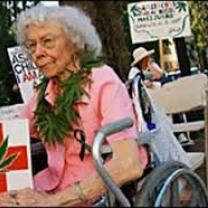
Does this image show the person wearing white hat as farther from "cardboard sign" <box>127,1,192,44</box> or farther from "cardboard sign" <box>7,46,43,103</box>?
"cardboard sign" <box>7,46,43,103</box>

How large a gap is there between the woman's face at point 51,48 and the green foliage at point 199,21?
27.3 feet

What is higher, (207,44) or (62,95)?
(62,95)

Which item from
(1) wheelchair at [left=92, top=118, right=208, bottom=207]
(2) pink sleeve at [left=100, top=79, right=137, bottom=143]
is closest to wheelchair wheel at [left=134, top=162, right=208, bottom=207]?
(1) wheelchair at [left=92, top=118, right=208, bottom=207]

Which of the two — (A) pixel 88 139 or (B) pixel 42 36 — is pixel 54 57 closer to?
(B) pixel 42 36

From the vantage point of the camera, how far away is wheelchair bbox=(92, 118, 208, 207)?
6.22 feet

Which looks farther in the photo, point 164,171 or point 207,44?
point 207,44

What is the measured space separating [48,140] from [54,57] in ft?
1.04

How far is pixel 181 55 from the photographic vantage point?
11.4m

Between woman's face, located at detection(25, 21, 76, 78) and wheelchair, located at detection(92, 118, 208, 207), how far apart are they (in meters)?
0.77

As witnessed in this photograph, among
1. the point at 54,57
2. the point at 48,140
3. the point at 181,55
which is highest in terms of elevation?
the point at 54,57

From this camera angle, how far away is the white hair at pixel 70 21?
9.41 ft

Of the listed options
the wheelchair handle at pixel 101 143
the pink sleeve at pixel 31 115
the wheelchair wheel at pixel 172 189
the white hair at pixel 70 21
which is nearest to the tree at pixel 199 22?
the pink sleeve at pixel 31 115

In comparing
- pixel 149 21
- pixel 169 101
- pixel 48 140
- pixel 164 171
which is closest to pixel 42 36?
pixel 48 140

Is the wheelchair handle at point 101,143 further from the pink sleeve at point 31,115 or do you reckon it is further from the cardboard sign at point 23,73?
the cardboard sign at point 23,73
